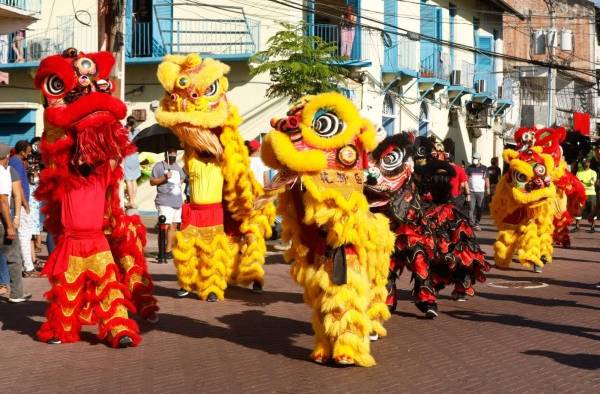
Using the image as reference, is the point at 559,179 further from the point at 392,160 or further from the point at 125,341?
the point at 125,341

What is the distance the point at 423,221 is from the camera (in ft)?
33.3

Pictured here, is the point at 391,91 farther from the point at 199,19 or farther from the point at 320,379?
the point at 320,379

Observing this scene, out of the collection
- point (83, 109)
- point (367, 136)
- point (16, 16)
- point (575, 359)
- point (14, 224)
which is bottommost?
point (575, 359)

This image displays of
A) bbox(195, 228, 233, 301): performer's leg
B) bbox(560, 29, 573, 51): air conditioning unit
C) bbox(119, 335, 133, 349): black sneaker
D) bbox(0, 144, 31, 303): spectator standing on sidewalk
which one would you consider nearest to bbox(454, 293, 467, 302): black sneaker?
bbox(195, 228, 233, 301): performer's leg

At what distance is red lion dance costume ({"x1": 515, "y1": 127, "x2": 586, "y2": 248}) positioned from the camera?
47.1ft

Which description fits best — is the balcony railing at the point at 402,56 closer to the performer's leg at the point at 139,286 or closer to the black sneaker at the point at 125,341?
the performer's leg at the point at 139,286

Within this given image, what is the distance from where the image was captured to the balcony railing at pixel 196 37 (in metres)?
24.7

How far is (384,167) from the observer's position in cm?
943

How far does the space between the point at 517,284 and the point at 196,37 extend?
14482 millimetres

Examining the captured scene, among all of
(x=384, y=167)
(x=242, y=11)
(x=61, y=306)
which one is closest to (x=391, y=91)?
(x=242, y=11)

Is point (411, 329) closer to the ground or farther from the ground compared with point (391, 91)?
closer to the ground

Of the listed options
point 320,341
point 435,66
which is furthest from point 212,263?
point 435,66

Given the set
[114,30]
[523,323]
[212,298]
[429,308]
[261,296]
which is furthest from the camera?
[114,30]

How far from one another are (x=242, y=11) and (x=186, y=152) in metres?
14.0
